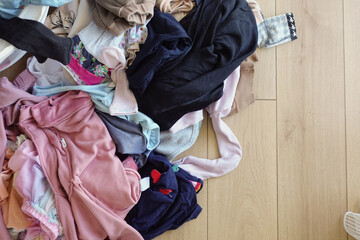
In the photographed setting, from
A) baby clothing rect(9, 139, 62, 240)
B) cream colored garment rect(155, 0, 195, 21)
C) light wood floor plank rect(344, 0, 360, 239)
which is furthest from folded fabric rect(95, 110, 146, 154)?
light wood floor plank rect(344, 0, 360, 239)

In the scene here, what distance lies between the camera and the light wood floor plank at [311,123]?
104 cm

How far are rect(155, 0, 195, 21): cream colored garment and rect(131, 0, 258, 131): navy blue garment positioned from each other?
0.03m

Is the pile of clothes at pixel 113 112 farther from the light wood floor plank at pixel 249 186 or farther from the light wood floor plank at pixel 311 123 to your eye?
the light wood floor plank at pixel 311 123

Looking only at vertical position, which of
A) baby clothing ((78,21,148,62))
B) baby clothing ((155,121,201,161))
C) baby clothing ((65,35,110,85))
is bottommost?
baby clothing ((155,121,201,161))

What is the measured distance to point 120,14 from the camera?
2.74 feet

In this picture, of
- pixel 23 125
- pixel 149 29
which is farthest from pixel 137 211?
pixel 149 29

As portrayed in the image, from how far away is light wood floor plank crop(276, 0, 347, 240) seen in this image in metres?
1.04

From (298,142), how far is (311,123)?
8 cm

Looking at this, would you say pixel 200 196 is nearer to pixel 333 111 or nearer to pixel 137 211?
pixel 137 211

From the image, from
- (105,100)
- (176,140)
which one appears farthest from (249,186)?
(105,100)

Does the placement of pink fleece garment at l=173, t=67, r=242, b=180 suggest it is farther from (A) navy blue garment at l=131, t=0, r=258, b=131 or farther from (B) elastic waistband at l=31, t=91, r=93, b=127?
(B) elastic waistband at l=31, t=91, r=93, b=127

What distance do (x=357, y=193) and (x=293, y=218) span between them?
0.75ft

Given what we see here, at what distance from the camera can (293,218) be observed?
104 centimetres

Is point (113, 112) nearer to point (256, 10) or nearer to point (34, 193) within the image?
point (34, 193)
